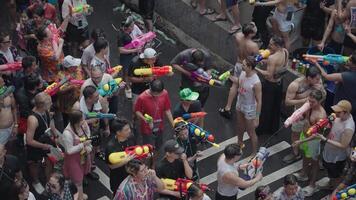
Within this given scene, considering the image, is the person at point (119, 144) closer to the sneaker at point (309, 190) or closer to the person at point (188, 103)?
the person at point (188, 103)

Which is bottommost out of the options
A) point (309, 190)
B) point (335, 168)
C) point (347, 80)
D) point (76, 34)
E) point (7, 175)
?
point (309, 190)

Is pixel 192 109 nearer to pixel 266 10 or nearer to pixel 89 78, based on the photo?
pixel 89 78

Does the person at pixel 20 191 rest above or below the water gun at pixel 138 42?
below

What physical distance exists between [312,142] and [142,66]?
262 cm

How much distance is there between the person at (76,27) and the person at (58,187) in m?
4.32

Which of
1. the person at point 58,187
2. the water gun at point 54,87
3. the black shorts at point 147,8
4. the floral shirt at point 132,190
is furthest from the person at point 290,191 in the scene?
the black shorts at point 147,8

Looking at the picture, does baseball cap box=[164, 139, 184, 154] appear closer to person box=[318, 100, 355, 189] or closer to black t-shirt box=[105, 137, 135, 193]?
black t-shirt box=[105, 137, 135, 193]

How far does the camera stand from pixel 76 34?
1117cm

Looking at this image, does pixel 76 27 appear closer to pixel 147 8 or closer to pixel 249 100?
pixel 147 8

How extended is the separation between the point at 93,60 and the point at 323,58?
335cm

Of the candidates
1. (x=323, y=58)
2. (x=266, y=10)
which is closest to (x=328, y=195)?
(x=323, y=58)

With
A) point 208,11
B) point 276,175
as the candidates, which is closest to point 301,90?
point 276,175

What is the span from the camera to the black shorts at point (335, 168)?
8.56m

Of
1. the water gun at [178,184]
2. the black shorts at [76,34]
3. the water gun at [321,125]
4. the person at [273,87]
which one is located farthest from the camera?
the black shorts at [76,34]
